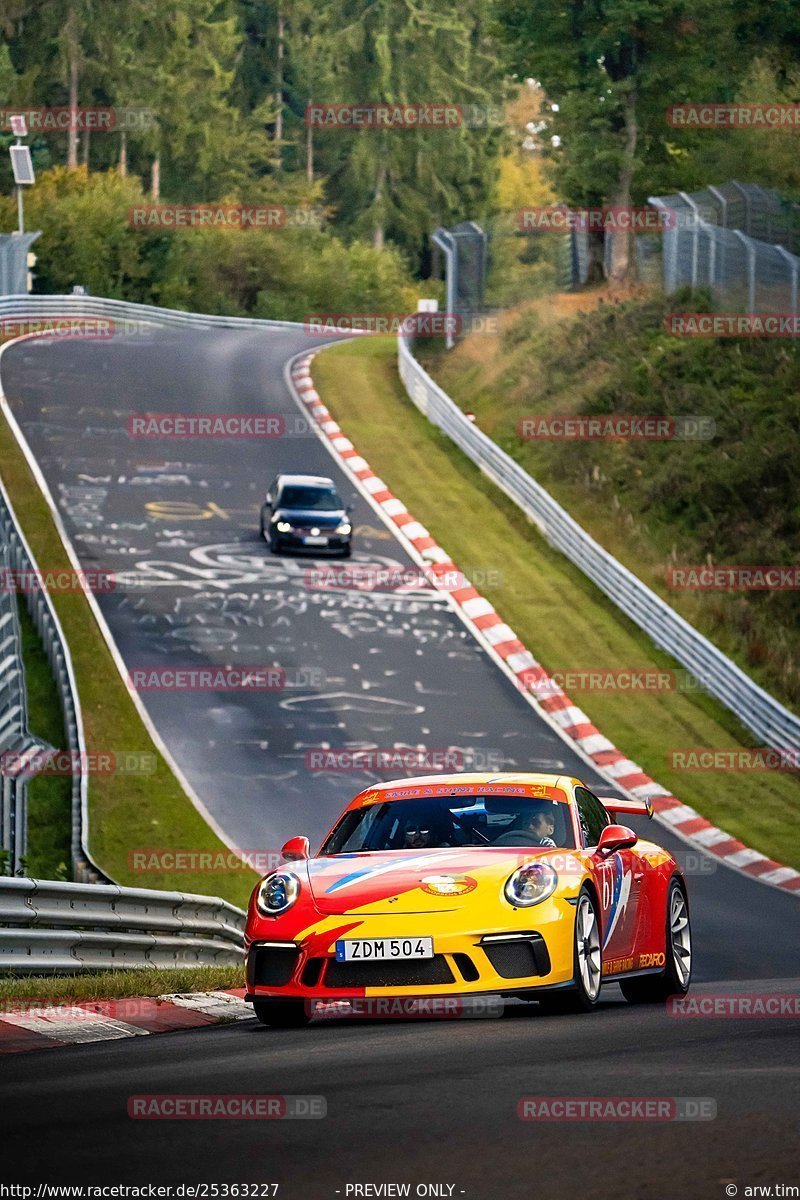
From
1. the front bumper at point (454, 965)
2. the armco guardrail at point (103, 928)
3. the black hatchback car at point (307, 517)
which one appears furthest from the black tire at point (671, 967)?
the black hatchback car at point (307, 517)

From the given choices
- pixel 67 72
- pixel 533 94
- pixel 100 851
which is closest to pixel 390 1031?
Answer: pixel 100 851

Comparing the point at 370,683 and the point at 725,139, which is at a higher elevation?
the point at 725,139

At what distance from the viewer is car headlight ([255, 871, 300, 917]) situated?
9.71m

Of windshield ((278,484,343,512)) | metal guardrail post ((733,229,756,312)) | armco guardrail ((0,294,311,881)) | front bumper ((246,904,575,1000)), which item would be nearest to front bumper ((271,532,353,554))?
windshield ((278,484,343,512))

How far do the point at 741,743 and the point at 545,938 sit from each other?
18.9m

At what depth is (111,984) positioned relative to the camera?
10938mm

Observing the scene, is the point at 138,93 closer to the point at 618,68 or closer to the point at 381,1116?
the point at 618,68

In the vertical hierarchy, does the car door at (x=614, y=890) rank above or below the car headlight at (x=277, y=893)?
below

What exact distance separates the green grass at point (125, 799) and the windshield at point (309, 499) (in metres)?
5.15

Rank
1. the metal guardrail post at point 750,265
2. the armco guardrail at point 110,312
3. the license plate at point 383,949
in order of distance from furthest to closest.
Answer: the armco guardrail at point 110,312
the metal guardrail post at point 750,265
the license plate at point 383,949

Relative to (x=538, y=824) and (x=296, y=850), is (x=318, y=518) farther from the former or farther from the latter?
(x=296, y=850)

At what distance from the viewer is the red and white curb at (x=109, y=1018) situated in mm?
8992

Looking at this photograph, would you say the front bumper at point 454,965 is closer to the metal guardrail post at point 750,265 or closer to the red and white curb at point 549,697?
the red and white curb at point 549,697

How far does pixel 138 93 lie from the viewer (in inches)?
3688
